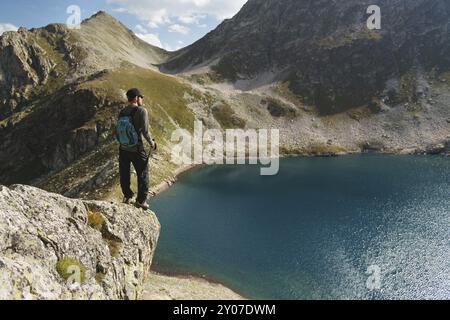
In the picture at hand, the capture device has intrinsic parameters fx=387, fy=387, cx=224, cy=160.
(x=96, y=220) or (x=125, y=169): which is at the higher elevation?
(x=125, y=169)

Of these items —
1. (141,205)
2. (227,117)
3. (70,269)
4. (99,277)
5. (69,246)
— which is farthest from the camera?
(227,117)

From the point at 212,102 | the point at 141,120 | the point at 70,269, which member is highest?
the point at 212,102

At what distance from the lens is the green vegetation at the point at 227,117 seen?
151 metres

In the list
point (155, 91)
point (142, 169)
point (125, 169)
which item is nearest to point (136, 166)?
point (142, 169)

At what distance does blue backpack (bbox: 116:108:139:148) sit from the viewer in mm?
20141

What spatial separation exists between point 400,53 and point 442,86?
29.7 m

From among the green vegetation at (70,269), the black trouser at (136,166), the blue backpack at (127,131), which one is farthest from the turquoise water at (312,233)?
the blue backpack at (127,131)

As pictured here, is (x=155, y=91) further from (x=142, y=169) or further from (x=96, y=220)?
(x=142, y=169)

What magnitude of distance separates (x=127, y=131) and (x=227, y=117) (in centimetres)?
13490

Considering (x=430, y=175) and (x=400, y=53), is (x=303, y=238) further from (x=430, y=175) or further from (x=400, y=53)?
(x=400, y=53)

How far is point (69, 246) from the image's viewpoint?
60.6ft

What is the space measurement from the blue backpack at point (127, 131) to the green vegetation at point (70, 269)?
6.41m

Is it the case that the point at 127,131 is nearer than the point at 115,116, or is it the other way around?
the point at 127,131

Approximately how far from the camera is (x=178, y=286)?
4116cm
